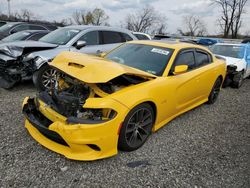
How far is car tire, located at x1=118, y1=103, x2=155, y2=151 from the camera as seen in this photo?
335cm

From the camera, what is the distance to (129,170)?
10.5ft

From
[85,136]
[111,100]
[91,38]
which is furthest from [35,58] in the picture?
[85,136]

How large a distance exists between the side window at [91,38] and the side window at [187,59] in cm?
318

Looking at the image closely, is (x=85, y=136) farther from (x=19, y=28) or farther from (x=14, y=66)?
(x=19, y=28)

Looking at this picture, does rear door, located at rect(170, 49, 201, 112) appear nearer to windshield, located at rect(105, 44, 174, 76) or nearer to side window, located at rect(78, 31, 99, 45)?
windshield, located at rect(105, 44, 174, 76)

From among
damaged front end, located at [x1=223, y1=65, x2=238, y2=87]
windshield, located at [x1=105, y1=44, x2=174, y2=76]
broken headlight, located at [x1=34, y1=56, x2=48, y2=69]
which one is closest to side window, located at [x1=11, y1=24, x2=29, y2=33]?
broken headlight, located at [x1=34, y1=56, x2=48, y2=69]

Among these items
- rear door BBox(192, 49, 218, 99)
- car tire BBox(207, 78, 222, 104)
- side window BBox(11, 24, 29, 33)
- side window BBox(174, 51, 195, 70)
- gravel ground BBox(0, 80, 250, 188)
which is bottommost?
gravel ground BBox(0, 80, 250, 188)

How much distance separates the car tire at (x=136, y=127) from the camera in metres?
3.35

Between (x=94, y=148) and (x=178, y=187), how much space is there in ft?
3.70

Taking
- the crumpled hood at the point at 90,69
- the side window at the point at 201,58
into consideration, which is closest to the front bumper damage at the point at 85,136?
A: the crumpled hood at the point at 90,69

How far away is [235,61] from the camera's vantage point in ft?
26.4

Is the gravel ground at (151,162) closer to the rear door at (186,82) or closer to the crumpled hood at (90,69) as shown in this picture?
the rear door at (186,82)

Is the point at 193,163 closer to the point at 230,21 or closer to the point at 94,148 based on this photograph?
the point at 94,148

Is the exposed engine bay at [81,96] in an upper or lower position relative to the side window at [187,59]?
lower
